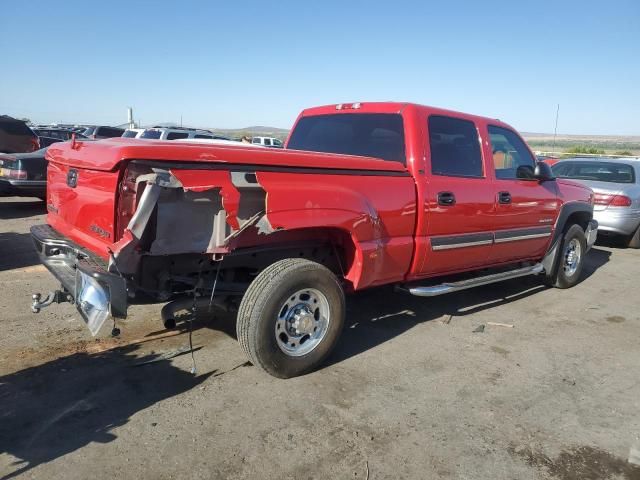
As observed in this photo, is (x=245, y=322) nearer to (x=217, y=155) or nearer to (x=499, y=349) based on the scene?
(x=217, y=155)

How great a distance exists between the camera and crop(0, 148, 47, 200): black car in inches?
354

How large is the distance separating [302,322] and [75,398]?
1.51m

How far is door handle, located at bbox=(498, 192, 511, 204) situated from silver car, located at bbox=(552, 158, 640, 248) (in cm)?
498

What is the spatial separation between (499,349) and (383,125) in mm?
2191

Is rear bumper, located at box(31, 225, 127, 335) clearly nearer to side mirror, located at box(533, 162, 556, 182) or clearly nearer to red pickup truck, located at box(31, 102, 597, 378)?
red pickup truck, located at box(31, 102, 597, 378)

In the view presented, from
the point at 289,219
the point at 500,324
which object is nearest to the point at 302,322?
the point at 289,219

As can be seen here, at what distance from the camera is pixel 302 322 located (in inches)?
143

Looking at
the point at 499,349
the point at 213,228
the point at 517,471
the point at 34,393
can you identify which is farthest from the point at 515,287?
the point at 34,393

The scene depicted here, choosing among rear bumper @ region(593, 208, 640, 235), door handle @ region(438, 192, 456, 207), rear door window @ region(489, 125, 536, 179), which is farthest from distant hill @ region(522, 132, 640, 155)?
door handle @ region(438, 192, 456, 207)

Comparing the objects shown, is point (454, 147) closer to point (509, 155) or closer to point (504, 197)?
point (504, 197)

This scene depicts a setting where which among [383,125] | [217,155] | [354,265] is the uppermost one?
[383,125]

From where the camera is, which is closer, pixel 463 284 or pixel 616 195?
pixel 463 284

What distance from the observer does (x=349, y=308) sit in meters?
5.23

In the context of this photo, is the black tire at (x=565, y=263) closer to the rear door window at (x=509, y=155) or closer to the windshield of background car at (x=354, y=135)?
the rear door window at (x=509, y=155)
